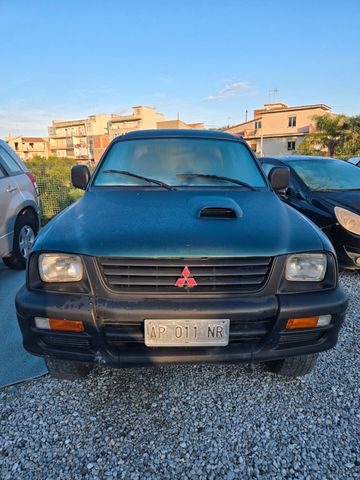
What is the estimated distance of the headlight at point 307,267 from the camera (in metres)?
1.70

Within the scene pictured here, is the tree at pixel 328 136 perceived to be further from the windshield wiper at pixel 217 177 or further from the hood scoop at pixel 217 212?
the hood scoop at pixel 217 212

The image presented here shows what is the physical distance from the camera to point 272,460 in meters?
1.57

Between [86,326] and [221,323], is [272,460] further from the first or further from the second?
[86,326]

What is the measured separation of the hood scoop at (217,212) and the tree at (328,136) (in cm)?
2613

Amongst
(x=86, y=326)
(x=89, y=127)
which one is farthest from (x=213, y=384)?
(x=89, y=127)

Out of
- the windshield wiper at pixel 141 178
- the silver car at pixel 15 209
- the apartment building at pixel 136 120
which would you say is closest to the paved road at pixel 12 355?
the silver car at pixel 15 209

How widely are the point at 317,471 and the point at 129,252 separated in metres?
1.38

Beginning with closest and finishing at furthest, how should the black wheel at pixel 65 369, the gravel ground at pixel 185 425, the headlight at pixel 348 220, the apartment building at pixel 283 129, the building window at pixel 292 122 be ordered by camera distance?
the gravel ground at pixel 185 425, the black wheel at pixel 65 369, the headlight at pixel 348 220, the apartment building at pixel 283 129, the building window at pixel 292 122

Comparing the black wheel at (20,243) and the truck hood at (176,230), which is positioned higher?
the truck hood at (176,230)

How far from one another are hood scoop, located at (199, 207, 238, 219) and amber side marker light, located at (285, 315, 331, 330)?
0.68 meters

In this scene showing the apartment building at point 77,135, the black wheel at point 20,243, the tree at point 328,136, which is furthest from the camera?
the apartment building at point 77,135

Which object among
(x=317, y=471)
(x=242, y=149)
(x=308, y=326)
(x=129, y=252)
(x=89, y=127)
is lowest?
(x=317, y=471)

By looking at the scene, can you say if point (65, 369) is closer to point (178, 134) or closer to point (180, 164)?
point (180, 164)

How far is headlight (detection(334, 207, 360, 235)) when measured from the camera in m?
3.68
